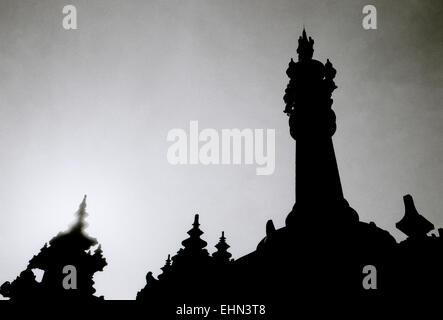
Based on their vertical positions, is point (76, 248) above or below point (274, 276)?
above

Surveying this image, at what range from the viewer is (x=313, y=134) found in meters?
23.4

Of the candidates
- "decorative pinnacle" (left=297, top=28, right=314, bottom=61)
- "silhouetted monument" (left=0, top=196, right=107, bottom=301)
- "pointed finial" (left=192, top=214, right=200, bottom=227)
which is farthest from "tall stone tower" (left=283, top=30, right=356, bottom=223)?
"silhouetted monument" (left=0, top=196, right=107, bottom=301)

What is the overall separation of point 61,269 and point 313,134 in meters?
18.2

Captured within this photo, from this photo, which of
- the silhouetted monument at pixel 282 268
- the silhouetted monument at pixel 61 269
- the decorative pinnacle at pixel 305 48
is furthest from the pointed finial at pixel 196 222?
the decorative pinnacle at pixel 305 48

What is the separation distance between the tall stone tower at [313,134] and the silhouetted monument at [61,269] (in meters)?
11.7

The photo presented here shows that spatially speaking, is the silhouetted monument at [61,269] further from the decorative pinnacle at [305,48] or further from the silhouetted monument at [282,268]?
the decorative pinnacle at [305,48]

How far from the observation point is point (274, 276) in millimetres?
15594

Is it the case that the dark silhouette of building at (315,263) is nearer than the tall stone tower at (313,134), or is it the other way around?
the dark silhouette of building at (315,263)

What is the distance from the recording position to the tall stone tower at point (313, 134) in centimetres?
2056

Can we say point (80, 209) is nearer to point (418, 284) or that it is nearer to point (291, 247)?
point (291, 247)

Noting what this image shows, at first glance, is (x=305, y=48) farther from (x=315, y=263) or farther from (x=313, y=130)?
(x=315, y=263)

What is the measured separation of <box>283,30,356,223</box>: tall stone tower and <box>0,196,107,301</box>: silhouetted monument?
460 inches
